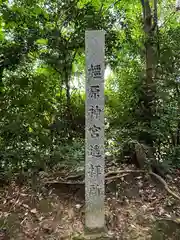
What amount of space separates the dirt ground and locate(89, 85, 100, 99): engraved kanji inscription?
4.59 ft

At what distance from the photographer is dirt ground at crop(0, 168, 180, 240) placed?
109 inches

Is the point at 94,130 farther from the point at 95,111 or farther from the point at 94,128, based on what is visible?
the point at 95,111

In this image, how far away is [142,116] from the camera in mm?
4426

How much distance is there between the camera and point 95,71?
244cm

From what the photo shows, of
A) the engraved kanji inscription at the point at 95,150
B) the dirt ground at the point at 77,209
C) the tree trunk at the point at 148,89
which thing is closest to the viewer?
the engraved kanji inscription at the point at 95,150

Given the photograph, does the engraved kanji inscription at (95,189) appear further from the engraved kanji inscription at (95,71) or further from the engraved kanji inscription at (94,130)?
the engraved kanji inscription at (95,71)

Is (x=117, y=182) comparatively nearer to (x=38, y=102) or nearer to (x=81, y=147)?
(x=81, y=147)

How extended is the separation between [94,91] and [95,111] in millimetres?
191

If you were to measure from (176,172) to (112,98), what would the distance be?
1795mm

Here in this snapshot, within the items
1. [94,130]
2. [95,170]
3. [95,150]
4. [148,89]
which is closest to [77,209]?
[95,170]

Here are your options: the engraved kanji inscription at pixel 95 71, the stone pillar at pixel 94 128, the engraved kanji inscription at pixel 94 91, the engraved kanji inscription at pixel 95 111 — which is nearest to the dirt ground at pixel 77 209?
the stone pillar at pixel 94 128

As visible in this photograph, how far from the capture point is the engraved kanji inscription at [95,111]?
249 centimetres

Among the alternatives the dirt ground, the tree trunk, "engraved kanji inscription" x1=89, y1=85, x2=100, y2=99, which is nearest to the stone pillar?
"engraved kanji inscription" x1=89, y1=85, x2=100, y2=99

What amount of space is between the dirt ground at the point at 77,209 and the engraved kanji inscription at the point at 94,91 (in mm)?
1400
